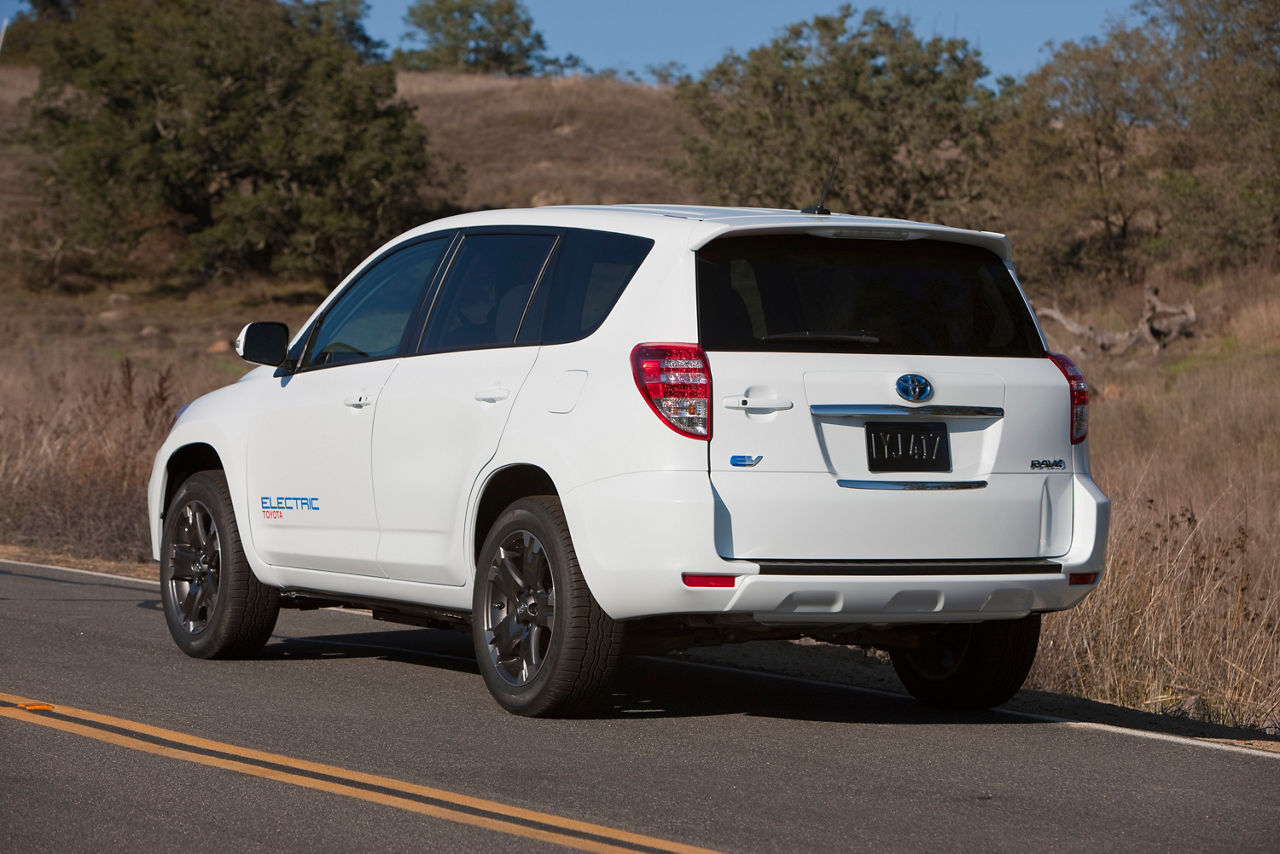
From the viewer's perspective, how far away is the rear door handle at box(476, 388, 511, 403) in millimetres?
6871

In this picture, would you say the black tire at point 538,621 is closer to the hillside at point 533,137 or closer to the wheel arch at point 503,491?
the wheel arch at point 503,491

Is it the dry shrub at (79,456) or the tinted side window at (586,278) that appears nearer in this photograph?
the tinted side window at (586,278)

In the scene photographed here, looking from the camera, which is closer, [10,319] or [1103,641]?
[1103,641]

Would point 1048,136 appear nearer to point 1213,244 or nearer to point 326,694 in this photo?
point 1213,244

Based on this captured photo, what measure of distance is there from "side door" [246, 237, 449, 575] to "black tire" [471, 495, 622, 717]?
0.88 m

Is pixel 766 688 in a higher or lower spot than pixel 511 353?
lower

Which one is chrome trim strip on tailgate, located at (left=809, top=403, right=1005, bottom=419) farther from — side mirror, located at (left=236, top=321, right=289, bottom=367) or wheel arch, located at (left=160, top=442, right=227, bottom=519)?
wheel arch, located at (left=160, top=442, right=227, bottom=519)

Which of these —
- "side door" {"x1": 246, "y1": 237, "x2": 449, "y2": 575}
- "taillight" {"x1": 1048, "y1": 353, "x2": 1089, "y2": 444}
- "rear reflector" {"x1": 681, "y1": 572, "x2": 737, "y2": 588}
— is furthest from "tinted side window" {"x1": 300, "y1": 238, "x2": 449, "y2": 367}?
"taillight" {"x1": 1048, "y1": 353, "x2": 1089, "y2": 444}

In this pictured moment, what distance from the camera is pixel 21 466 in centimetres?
1625

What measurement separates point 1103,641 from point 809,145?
3066 cm

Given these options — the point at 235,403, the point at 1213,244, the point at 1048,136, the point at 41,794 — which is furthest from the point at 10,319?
the point at 41,794

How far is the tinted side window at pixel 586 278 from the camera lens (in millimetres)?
6672

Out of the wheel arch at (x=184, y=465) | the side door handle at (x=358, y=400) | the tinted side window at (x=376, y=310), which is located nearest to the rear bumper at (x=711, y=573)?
the side door handle at (x=358, y=400)

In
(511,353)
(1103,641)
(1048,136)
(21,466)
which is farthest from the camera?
(1048,136)
